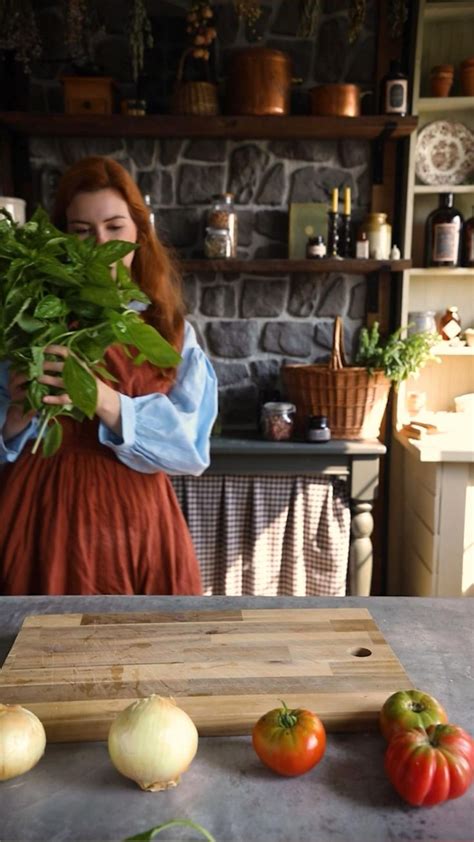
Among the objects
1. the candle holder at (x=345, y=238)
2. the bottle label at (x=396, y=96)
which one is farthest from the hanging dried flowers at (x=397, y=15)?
the candle holder at (x=345, y=238)

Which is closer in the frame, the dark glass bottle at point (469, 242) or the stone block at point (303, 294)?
the dark glass bottle at point (469, 242)

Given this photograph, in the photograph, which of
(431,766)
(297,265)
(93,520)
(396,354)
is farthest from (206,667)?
(297,265)

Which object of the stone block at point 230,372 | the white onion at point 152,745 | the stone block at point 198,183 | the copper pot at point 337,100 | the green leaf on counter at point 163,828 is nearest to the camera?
the green leaf on counter at point 163,828

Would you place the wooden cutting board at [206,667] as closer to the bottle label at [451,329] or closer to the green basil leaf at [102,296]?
the green basil leaf at [102,296]

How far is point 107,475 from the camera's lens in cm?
140

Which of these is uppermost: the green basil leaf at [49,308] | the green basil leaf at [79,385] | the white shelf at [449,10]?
the white shelf at [449,10]

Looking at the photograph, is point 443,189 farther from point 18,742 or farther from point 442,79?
point 18,742

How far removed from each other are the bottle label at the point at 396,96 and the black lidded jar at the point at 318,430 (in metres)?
1.08

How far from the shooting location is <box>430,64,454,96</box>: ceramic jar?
8.01 feet

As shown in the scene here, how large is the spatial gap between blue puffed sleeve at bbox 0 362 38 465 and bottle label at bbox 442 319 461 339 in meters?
1.73

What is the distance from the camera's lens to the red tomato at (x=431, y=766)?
0.65m

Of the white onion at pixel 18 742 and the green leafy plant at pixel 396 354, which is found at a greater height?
the green leafy plant at pixel 396 354

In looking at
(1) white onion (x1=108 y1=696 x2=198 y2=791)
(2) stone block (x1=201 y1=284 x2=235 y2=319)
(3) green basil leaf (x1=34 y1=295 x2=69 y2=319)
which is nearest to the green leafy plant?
(2) stone block (x1=201 y1=284 x2=235 y2=319)

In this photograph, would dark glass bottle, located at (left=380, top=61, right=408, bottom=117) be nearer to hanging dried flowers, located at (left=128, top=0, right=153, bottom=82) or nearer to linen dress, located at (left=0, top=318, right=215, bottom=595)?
hanging dried flowers, located at (left=128, top=0, right=153, bottom=82)
